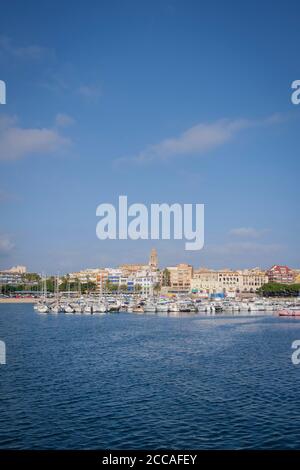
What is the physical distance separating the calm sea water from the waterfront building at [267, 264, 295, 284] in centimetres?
7445

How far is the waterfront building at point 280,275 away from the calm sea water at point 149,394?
7445cm

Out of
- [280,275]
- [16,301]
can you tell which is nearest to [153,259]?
[280,275]

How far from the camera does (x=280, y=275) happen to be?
97562 millimetres

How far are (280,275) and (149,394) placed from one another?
8790 cm

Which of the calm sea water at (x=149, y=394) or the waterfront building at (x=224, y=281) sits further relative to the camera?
the waterfront building at (x=224, y=281)

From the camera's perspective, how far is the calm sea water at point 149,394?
33.3 feet

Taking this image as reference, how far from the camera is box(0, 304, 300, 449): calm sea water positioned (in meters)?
10.2

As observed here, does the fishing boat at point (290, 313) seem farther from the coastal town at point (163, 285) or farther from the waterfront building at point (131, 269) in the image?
the waterfront building at point (131, 269)

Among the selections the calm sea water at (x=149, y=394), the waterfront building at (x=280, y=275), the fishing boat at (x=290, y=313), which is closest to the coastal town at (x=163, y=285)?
the waterfront building at (x=280, y=275)

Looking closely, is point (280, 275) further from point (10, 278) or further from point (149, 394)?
point (149, 394)

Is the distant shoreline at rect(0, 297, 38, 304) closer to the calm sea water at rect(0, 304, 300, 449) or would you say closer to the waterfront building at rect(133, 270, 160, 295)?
the waterfront building at rect(133, 270, 160, 295)

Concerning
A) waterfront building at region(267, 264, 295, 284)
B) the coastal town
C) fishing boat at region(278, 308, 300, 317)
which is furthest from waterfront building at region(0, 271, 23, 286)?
fishing boat at region(278, 308, 300, 317)
